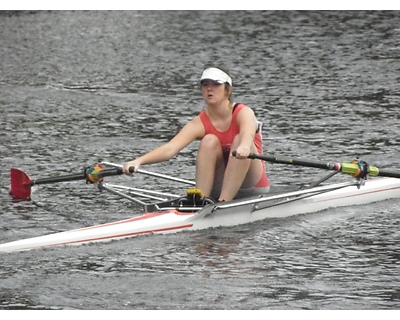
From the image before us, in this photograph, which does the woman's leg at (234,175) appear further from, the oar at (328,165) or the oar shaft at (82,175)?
the oar shaft at (82,175)

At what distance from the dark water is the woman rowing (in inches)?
17.2

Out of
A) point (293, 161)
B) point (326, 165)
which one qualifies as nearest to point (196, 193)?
point (293, 161)

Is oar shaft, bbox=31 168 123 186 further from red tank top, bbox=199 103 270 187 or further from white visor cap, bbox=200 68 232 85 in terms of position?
white visor cap, bbox=200 68 232 85

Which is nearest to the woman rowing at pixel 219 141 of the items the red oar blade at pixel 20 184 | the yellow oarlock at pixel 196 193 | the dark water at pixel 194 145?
the yellow oarlock at pixel 196 193

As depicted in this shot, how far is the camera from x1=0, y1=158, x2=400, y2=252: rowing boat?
941 cm

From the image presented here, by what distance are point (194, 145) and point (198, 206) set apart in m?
3.94

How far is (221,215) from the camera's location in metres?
10.0

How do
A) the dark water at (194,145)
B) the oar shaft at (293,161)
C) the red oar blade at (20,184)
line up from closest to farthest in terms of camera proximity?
the dark water at (194,145)
the oar shaft at (293,161)
the red oar blade at (20,184)

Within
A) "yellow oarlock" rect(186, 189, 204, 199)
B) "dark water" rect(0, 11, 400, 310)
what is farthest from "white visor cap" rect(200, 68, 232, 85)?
"dark water" rect(0, 11, 400, 310)

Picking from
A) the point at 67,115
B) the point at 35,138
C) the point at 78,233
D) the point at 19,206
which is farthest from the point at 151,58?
the point at 78,233

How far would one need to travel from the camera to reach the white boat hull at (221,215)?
9.30m

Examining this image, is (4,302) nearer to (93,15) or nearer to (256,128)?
(256,128)

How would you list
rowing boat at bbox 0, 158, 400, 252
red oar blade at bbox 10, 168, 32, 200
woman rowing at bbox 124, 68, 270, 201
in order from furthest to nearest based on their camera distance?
1. red oar blade at bbox 10, 168, 32, 200
2. woman rowing at bbox 124, 68, 270, 201
3. rowing boat at bbox 0, 158, 400, 252

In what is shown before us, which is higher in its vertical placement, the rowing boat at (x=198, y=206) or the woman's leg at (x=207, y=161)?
the woman's leg at (x=207, y=161)
